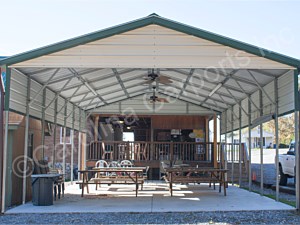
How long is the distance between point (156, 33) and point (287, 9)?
3534 mm

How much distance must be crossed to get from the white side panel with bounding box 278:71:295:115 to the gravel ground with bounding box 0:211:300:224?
2273 mm

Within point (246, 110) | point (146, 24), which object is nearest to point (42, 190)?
point (146, 24)

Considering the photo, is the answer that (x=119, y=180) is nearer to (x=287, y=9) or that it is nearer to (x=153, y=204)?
(x=153, y=204)

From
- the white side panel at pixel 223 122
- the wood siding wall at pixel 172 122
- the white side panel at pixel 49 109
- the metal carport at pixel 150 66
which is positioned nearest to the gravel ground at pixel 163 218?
the metal carport at pixel 150 66

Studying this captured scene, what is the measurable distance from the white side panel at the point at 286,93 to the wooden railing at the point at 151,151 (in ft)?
25.5

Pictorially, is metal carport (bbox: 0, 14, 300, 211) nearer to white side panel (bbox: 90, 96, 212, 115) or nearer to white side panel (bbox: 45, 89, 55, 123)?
white side panel (bbox: 45, 89, 55, 123)

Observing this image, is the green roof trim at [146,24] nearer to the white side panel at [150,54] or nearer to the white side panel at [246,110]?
the white side panel at [150,54]

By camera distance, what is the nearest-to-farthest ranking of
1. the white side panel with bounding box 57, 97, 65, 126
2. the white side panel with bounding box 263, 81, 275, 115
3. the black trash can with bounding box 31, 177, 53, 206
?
the black trash can with bounding box 31, 177, 53, 206 < the white side panel with bounding box 263, 81, 275, 115 < the white side panel with bounding box 57, 97, 65, 126

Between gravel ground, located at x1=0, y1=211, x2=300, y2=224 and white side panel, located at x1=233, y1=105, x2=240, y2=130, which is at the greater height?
white side panel, located at x1=233, y1=105, x2=240, y2=130

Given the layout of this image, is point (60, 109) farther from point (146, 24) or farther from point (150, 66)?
point (146, 24)

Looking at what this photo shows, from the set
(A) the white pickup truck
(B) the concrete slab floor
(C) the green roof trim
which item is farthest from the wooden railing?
(C) the green roof trim

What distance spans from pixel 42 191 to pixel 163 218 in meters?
2.98

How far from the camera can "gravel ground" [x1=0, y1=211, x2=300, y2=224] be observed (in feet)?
22.6

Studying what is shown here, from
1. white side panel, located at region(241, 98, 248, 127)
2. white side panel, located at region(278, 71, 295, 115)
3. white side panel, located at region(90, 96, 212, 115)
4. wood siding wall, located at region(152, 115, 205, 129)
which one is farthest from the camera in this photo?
wood siding wall, located at region(152, 115, 205, 129)
